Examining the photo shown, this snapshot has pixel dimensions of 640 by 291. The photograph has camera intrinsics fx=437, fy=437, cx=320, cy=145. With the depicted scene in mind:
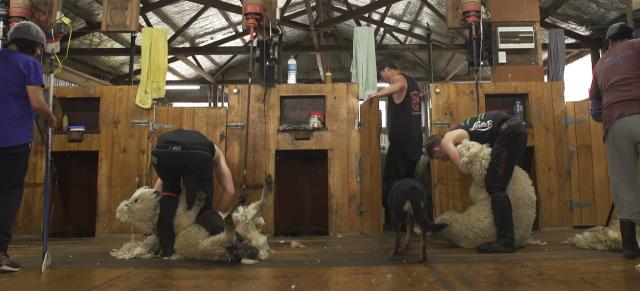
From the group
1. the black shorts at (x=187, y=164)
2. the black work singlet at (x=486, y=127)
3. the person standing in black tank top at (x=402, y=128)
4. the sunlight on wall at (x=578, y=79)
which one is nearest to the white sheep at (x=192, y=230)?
the black shorts at (x=187, y=164)

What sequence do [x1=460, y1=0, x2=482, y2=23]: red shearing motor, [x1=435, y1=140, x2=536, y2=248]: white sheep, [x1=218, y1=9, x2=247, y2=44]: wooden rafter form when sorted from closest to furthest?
[x1=435, y1=140, x2=536, y2=248]: white sheep → [x1=460, y1=0, x2=482, y2=23]: red shearing motor → [x1=218, y1=9, x2=247, y2=44]: wooden rafter

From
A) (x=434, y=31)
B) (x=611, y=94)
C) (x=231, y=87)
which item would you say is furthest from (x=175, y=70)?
(x=611, y=94)

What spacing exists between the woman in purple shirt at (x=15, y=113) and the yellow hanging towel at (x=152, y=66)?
2.45m

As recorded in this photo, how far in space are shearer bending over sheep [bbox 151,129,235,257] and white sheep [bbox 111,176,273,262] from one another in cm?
5

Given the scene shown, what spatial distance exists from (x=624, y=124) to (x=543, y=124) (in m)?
2.41

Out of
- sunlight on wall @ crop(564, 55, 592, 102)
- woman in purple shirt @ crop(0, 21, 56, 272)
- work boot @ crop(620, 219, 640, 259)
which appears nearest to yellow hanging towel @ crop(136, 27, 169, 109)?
woman in purple shirt @ crop(0, 21, 56, 272)

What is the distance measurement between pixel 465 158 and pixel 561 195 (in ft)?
7.21

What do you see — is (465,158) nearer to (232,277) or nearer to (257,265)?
→ (257,265)

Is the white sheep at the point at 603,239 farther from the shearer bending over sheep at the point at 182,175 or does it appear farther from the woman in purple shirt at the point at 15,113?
the woman in purple shirt at the point at 15,113

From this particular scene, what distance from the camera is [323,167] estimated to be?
18.6 ft

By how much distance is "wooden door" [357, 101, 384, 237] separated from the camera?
3.84m

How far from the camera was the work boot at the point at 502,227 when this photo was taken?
3.25 metres

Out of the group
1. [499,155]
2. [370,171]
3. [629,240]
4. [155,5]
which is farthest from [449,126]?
[155,5]

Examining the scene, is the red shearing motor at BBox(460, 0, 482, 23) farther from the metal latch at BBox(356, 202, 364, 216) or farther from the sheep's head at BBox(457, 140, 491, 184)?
the metal latch at BBox(356, 202, 364, 216)
